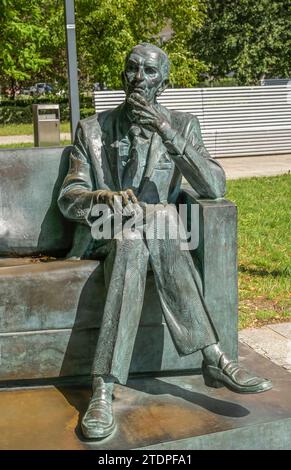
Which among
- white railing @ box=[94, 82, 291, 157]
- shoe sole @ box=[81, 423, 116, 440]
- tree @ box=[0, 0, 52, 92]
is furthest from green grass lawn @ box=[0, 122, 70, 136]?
shoe sole @ box=[81, 423, 116, 440]

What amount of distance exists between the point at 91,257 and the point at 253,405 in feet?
3.48

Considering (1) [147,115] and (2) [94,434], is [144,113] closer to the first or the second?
(1) [147,115]

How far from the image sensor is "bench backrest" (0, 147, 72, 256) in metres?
4.00

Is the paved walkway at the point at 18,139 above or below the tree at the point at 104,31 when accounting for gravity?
below

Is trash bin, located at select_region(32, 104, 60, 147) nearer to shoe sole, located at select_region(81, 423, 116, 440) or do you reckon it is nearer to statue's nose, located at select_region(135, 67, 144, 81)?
statue's nose, located at select_region(135, 67, 144, 81)

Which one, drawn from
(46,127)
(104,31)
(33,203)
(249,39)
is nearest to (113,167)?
(33,203)

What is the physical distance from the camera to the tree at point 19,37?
19312 mm

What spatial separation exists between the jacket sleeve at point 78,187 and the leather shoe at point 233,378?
0.92m

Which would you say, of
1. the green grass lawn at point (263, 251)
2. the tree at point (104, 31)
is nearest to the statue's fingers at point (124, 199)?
the green grass lawn at point (263, 251)

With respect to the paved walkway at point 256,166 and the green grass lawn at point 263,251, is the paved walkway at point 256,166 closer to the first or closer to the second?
the paved walkway at point 256,166

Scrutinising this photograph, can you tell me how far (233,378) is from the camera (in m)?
3.09

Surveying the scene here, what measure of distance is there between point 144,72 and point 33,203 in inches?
41.6

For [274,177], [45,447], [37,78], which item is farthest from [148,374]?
[37,78]

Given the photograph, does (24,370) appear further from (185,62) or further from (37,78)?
(37,78)
